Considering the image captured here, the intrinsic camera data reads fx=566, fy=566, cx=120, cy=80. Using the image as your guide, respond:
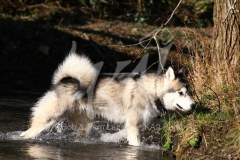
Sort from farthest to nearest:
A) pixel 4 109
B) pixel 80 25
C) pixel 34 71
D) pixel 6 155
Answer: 1. pixel 80 25
2. pixel 34 71
3. pixel 4 109
4. pixel 6 155

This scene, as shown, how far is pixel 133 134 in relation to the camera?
8.09 metres

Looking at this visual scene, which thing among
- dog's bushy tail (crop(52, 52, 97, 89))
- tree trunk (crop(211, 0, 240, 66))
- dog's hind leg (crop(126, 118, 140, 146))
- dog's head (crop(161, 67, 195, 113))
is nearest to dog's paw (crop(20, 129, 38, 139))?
dog's bushy tail (crop(52, 52, 97, 89))

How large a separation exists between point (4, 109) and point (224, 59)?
13.0 feet

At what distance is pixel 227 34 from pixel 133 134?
9.26ft

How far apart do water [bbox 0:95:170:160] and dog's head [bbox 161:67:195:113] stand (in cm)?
66

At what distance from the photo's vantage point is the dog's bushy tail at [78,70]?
8.12 meters

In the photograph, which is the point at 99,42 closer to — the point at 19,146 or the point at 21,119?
the point at 21,119

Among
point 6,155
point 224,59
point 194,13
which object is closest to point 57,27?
point 194,13

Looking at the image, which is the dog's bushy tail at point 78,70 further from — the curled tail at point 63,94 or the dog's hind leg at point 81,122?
the dog's hind leg at point 81,122

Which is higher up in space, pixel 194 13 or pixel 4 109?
pixel 194 13

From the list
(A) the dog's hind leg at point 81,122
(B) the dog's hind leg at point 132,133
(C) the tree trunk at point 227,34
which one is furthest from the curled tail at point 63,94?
(C) the tree trunk at point 227,34

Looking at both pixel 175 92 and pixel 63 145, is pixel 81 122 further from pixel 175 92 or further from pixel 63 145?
pixel 175 92

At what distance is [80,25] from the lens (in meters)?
16.4

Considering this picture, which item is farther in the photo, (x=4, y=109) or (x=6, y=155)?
(x=4, y=109)
